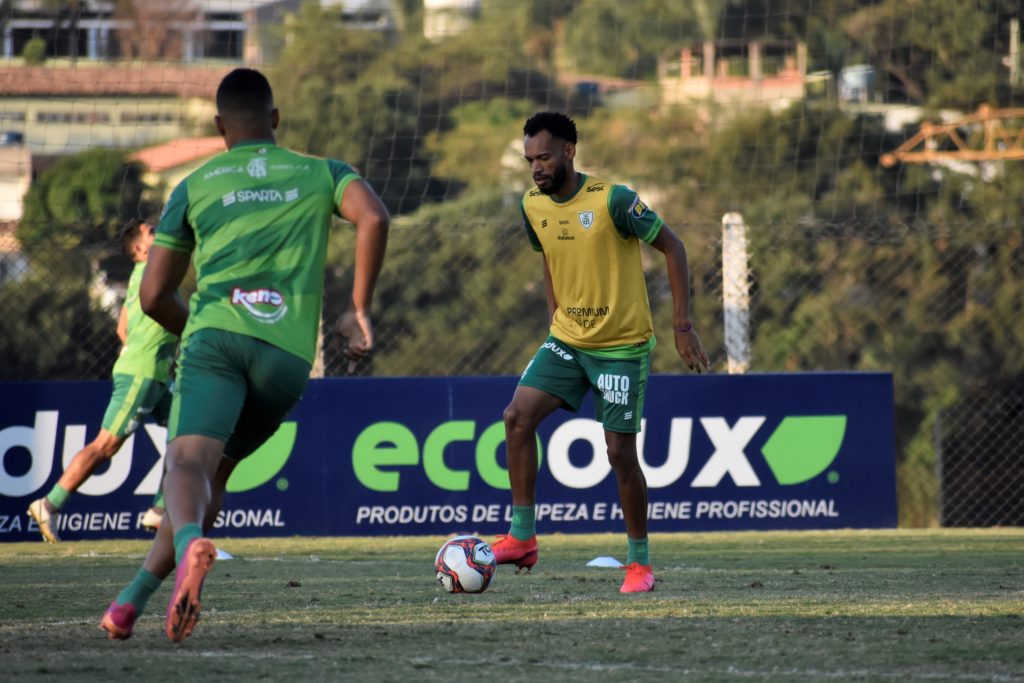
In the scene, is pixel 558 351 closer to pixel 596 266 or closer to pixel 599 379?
pixel 599 379

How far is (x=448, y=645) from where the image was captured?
543 cm

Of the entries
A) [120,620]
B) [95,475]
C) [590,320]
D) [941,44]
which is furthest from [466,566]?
[941,44]

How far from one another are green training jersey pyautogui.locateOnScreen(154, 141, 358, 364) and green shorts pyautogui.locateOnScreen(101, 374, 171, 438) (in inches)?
209

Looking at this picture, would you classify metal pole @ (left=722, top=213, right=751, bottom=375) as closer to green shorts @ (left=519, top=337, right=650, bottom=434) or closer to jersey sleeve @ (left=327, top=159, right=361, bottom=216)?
green shorts @ (left=519, top=337, right=650, bottom=434)

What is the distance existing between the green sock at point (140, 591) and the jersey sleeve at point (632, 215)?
2.94m

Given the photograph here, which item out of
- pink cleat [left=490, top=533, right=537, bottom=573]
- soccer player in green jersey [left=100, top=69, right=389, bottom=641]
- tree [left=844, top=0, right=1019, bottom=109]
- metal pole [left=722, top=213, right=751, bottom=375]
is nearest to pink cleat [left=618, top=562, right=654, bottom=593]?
pink cleat [left=490, top=533, right=537, bottom=573]

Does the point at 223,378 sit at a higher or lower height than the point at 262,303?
lower

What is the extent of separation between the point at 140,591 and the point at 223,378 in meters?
0.77

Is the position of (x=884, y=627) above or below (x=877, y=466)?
above

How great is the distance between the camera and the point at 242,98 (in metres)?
5.44

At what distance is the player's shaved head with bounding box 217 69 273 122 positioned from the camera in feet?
17.9

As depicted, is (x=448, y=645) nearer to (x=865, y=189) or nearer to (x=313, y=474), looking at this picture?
(x=313, y=474)

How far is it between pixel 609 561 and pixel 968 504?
583 cm

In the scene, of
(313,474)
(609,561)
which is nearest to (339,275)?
(313,474)
